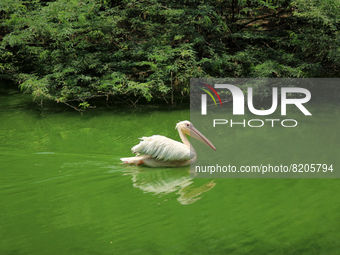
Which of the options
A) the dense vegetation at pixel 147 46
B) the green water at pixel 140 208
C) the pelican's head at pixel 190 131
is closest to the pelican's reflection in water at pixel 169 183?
the green water at pixel 140 208

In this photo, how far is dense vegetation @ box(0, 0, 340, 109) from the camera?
7.46m

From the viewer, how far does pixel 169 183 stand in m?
4.34

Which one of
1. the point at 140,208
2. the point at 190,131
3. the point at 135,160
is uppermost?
the point at 190,131

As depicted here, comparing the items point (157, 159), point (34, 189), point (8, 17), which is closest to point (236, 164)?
point (157, 159)

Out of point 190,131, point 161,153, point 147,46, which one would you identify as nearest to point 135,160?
point 161,153

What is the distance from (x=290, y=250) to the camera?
3090mm

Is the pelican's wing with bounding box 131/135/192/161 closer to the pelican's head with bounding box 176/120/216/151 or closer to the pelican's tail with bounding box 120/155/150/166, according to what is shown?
the pelican's tail with bounding box 120/155/150/166

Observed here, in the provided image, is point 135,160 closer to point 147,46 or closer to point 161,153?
point 161,153

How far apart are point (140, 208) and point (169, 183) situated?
0.67 meters

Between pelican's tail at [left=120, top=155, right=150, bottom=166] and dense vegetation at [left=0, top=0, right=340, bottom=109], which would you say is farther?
dense vegetation at [left=0, top=0, right=340, bottom=109]

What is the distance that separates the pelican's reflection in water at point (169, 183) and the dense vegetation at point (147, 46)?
2530 mm

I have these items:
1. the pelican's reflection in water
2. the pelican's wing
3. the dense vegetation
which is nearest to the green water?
the pelican's reflection in water

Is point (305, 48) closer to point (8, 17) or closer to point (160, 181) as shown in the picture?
point (160, 181)

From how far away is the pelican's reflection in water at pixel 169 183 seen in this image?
407cm
